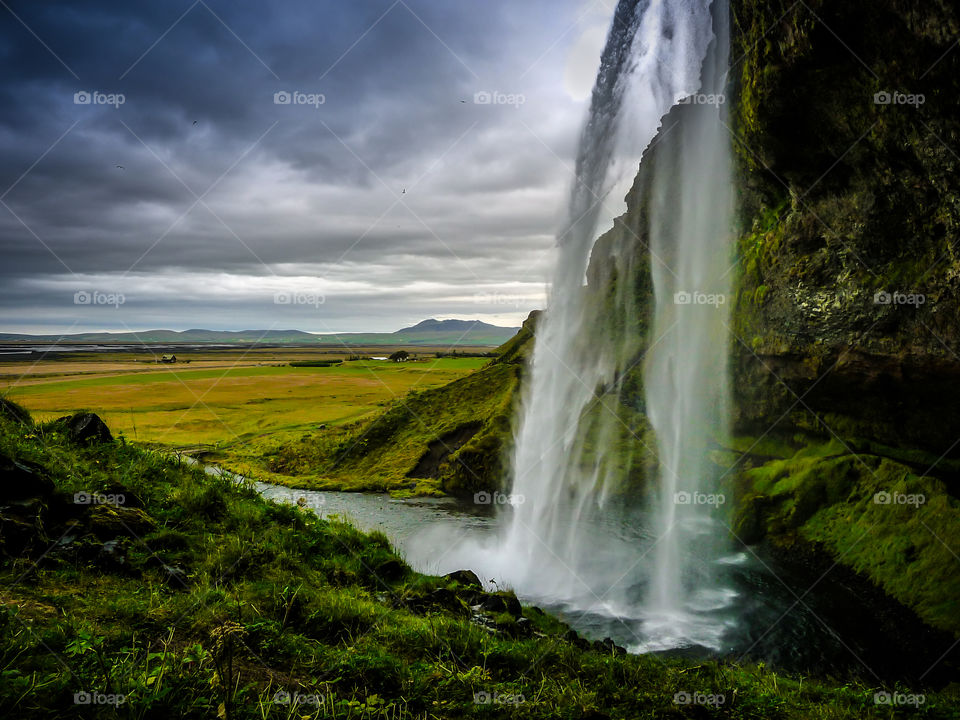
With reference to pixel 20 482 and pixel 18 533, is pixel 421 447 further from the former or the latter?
pixel 18 533

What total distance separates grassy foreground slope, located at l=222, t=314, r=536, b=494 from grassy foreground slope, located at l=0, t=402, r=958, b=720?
46.2 feet

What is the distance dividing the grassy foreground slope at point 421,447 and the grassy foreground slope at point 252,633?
14069 millimetres

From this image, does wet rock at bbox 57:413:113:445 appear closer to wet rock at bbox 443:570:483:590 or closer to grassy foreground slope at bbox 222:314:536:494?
wet rock at bbox 443:570:483:590

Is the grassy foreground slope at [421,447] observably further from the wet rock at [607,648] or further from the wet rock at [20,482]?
the wet rock at [20,482]

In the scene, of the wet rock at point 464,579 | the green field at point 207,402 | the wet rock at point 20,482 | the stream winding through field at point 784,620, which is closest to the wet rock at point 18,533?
the wet rock at point 20,482

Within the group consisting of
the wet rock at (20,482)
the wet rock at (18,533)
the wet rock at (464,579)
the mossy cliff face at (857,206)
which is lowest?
the wet rock at (464,579)

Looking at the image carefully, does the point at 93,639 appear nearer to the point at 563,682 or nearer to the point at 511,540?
the point at 563,682

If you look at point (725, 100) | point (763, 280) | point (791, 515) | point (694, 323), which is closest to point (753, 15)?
point (725, 100)

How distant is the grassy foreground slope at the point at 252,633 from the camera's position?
4500 millimetres

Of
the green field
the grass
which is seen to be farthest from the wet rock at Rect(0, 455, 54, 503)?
the green field

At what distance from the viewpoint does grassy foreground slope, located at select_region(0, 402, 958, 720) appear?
4.50m

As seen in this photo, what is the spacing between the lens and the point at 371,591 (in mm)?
9047

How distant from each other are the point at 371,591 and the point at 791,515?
14512 mm

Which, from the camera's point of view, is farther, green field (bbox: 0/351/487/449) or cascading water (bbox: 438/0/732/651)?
green field (bbox: 0/351/487/449)
